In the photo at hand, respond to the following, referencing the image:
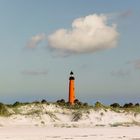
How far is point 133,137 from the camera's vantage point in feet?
103

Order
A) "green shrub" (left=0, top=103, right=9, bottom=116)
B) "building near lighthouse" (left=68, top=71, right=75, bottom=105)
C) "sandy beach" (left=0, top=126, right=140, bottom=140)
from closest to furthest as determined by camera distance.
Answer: "sandy beach" (left=0, top=126, right=140, bottom=140) < "green shrub" (left=0, top=103, right=9, bottom=116) < "building near lighthouse" (left=68, top=71, right=75, bottom=105)

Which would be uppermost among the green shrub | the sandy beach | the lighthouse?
the lighthouse

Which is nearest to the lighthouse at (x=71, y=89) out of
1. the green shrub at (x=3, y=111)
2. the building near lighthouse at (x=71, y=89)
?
the building near lighthouse at (x=71, y=89)

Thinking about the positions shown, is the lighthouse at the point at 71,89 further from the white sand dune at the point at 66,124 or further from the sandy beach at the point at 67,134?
the sandy beach at the point at 67,134

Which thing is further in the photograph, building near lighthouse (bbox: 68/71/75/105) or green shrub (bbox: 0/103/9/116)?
building near lighthouse (bbox: 68/71/75/105)

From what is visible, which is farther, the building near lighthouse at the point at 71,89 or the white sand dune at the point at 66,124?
the building near lighthouse at the point at 71,89

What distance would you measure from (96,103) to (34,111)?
722 cm

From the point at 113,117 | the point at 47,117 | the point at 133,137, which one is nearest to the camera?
the point at 133,137

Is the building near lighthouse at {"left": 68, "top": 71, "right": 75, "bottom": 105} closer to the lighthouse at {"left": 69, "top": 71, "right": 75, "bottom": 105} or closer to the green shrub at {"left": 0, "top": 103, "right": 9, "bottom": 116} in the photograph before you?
the lighthouse at {"left": 69, "top": 71, "right": 75, "bottom": 105}

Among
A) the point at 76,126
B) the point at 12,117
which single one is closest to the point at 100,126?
the point at 76,126

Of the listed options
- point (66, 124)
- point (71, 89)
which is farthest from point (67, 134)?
point (71, 89)

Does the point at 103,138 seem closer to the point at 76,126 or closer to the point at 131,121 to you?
the point at 76,126

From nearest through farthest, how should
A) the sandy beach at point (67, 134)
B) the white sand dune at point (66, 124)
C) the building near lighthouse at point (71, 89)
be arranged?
1. the sandy beach at point (67, 134)
2. the white sand dune at point (66, 124)
3. the building near lighthouse at point (71, 89)

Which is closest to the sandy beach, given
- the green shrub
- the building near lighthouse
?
the green shrub
